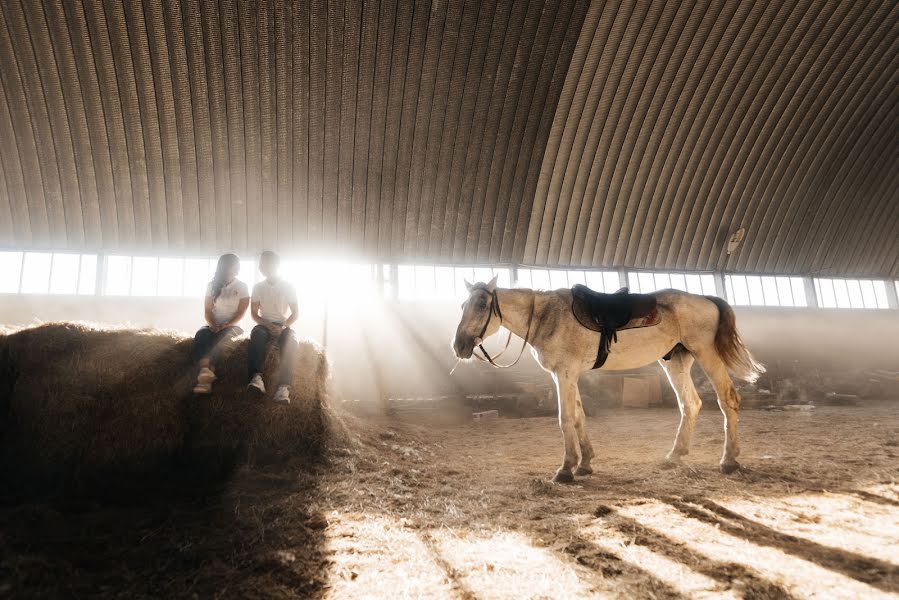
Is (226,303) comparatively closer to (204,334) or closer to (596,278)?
(204,334)

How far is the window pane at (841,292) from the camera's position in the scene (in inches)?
591

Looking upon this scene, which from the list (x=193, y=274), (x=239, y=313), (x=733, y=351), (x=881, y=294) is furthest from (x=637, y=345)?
(x=881, y=294)

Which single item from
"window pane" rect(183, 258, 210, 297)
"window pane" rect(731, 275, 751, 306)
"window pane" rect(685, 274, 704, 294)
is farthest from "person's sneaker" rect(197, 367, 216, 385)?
"window pane" rect(731, 275, 751, 306)

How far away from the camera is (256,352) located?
14.3 ft

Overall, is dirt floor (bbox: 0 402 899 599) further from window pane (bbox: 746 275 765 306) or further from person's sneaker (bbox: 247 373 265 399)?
window pane (bbox: 746 275 765 306)

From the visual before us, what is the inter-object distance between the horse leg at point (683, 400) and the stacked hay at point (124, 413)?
13.4ft

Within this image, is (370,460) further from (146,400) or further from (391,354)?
(391,354)

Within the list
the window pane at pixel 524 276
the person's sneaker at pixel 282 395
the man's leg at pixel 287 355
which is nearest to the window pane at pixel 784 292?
the window pane at pixel 524 276

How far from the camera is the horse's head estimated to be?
461 cm

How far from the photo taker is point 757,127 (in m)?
11.3

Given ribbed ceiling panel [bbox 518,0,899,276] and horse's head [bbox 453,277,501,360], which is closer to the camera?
horse's head [bbox 453,277,501,360]

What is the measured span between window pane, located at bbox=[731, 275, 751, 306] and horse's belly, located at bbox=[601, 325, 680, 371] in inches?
456

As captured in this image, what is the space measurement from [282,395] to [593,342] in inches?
133

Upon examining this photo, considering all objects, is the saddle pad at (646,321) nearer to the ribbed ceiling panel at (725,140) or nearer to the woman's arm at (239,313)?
the woman's arm at (239,313)
